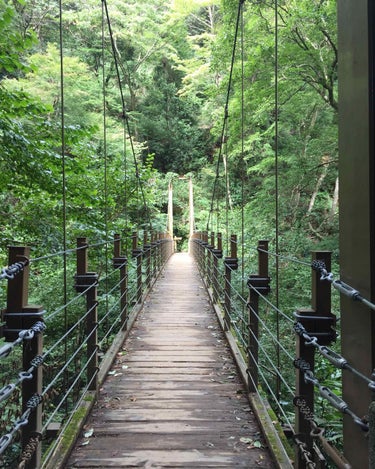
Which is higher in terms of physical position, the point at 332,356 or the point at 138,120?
the point at 138,120

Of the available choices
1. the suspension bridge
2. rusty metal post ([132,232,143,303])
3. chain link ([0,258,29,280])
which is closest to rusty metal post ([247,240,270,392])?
the suspension bridge

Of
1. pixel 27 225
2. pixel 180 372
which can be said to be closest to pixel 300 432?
pixel 180 372

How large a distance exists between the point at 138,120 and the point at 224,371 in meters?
17.9

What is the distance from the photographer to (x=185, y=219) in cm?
2119

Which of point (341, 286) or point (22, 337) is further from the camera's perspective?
point (22, 337)

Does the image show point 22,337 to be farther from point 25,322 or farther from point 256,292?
point 256,292

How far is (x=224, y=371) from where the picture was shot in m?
2.46

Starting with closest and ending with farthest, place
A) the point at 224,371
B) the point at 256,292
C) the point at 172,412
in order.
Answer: the point at 172,412, the point at 256,292, the point at 224,371

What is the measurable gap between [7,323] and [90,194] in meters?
2.98

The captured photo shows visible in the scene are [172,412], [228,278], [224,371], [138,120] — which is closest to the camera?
[172,412]

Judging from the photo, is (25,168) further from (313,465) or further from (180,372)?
(313,465)

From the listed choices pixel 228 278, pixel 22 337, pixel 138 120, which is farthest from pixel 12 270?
pixel 138 120

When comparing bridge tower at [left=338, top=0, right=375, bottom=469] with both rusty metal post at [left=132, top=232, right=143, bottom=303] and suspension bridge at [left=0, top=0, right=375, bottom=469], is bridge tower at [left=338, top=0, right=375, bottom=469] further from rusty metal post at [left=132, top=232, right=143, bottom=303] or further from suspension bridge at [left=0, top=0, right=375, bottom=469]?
rusty metal post at [left=132, top=232, right=143, bottom=303]

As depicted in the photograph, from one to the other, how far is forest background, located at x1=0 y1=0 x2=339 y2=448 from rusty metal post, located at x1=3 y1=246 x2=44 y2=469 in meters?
0.80
